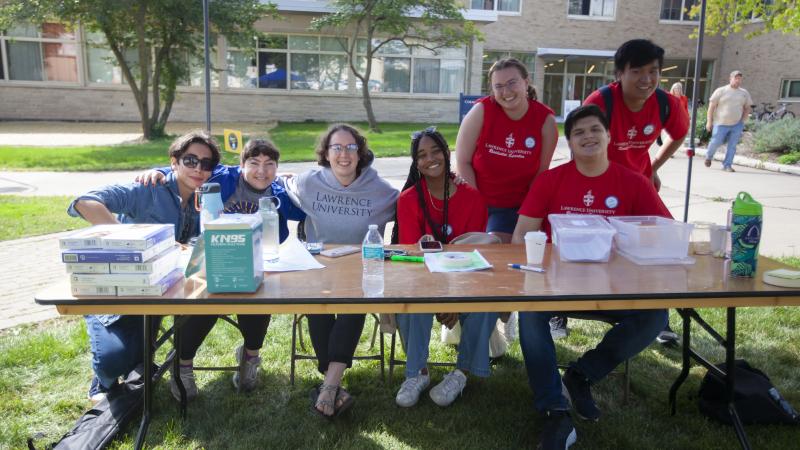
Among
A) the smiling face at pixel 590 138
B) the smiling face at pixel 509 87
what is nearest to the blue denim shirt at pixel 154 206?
the smiling face at pixel 509 87

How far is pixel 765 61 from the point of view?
2292cm

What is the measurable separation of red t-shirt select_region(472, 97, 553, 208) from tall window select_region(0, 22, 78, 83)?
20072 millimetres

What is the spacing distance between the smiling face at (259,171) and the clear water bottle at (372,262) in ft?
2.88

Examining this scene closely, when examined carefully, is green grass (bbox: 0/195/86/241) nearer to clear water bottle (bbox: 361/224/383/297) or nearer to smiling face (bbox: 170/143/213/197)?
smiling face (bbox: 170/143/213/197)

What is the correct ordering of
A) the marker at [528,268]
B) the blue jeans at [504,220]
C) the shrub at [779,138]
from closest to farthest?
the marker at [528,268]
the blue jeans at [504,220]
the shrub at [779,138]

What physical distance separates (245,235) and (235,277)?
17 cm

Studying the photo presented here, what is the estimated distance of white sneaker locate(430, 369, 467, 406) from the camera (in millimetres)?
3021

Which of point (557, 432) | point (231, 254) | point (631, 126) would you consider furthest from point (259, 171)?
point (631, 126)

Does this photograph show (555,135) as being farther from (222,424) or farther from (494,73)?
(222,424)

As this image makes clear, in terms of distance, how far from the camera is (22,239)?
6.12 metres

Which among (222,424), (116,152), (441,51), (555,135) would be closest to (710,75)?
(441,51)

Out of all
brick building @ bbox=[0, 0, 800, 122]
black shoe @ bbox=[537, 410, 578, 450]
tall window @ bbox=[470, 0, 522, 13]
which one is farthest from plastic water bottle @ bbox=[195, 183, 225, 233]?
tall window @ bbox=[470, 0, 522, 13]

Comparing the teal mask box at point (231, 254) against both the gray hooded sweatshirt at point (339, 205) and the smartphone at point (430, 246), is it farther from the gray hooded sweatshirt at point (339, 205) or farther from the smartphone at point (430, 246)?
the gray hooded sweatshirt at point (339, 205)

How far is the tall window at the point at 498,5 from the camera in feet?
77.8
